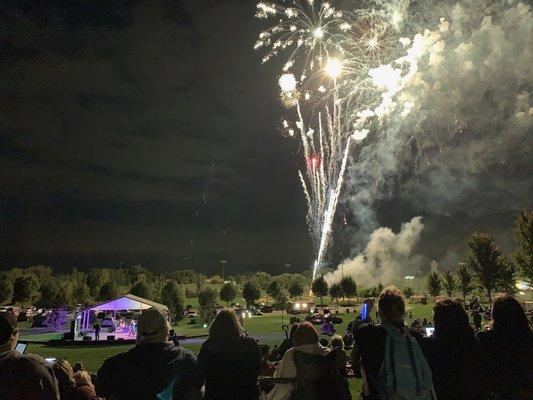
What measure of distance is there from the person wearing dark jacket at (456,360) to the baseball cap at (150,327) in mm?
2800

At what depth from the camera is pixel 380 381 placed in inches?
168

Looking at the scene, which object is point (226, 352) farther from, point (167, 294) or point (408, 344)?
point (167, 294)

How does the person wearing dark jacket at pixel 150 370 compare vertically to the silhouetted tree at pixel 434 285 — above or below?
below

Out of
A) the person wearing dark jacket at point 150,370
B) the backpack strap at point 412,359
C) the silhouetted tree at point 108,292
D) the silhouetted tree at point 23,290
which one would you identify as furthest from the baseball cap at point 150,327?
the silhouetted tree at point 23,290

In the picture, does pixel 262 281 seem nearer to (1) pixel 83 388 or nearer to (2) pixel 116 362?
(1) pixel 83 388

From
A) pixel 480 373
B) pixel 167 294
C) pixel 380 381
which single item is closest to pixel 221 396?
pixel 380 381

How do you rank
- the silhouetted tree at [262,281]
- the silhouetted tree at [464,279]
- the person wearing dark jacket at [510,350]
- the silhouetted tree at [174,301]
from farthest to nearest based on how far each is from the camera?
the silhouetted tree at [262,281] < the silhouetted tree at [464,279] < the silhouetted tree at [174,301] < the person wearing dark jacket at [510,350]

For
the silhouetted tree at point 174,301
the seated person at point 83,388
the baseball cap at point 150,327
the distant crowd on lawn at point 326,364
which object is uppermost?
the silhouetted tree at point 174,301

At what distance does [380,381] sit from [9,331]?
12.3 feet

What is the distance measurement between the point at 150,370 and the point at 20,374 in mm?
1201

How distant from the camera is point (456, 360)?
4.42 meters

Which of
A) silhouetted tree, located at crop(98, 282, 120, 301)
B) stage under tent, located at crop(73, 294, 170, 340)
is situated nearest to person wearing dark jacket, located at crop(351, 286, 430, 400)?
stage under tent, located at crop(73, 294, 170, 340)

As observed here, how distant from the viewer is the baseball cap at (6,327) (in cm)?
413

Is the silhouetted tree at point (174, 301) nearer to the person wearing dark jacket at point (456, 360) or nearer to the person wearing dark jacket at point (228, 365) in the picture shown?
the person wearing dark jacket at point (228, 365)
